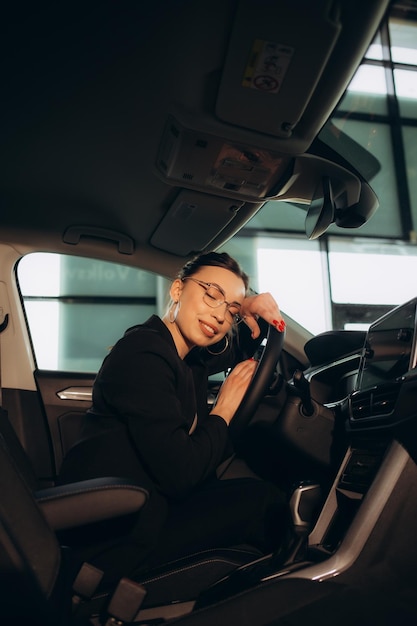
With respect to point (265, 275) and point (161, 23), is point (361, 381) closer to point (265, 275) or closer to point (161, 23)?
point (161, 23)

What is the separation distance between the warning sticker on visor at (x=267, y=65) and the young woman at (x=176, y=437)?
1.87ft

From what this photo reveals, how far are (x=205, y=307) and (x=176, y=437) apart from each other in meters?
0.43

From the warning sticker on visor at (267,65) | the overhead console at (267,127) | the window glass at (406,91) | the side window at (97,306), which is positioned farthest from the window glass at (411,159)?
the warning sticker on visor at (267,65)

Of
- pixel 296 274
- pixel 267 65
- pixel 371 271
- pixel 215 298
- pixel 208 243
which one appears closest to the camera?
pixel 267 65

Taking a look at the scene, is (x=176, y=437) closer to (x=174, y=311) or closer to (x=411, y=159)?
(x=174, y=311)

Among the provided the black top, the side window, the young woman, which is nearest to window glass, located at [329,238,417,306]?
the side window

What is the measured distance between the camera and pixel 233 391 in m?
1.53

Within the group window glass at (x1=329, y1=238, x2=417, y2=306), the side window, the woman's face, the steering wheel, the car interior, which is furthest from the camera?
window glass at (x1=329, y1=238, x2=417, y2=306)

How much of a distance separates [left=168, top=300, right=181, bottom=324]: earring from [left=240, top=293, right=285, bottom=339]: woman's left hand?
0.20m

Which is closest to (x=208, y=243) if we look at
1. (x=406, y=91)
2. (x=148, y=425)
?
(x=148, y=425)

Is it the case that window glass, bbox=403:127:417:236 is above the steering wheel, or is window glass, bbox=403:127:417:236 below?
above

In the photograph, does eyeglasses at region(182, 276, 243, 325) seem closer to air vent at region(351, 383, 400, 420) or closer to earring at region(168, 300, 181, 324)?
earring at region(168, 300, 181, 324)

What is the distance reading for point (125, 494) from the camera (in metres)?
1.04

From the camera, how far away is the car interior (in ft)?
3.53
